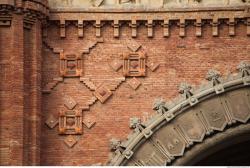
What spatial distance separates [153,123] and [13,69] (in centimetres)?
269

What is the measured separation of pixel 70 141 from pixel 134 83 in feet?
5.11

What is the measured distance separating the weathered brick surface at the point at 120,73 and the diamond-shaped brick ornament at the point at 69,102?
82mm

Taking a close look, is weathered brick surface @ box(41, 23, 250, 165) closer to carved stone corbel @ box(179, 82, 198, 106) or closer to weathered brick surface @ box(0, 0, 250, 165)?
weathered brick surface @ box(0, 0, 250, 165)

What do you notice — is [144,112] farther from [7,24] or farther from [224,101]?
[7,24]

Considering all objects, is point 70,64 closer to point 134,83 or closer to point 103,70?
point 103,70

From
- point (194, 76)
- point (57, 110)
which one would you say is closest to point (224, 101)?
point (194, 76)

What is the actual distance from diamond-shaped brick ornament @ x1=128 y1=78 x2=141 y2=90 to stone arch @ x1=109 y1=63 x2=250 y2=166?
529mm

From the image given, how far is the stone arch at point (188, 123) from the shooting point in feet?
79.3

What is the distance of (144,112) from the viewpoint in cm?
2441

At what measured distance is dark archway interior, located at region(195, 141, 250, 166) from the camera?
1026 inches

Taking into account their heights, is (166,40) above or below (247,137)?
above

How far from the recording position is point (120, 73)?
24.5 m

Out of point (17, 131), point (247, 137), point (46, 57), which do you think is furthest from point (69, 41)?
point (247, 137)

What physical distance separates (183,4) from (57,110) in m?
2.99
